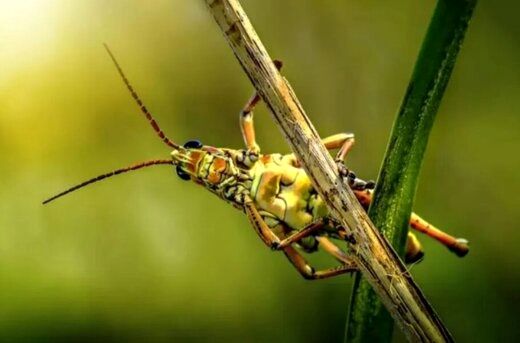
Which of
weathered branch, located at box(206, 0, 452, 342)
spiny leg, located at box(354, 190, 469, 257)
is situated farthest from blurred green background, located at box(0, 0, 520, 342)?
weathered branch, located at box(206, 0, 452, 342)

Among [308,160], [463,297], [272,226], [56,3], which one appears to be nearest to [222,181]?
[272,226]

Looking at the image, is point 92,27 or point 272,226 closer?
point 272,226

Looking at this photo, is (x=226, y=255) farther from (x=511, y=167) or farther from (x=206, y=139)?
(x=511, y=167)

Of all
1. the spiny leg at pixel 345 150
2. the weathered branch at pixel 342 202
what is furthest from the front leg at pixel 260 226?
the weathered branch at pixel 342 202

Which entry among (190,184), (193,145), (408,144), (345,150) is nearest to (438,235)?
(345,150)

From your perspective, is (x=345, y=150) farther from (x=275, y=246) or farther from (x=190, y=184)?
(x=190, y=184)
